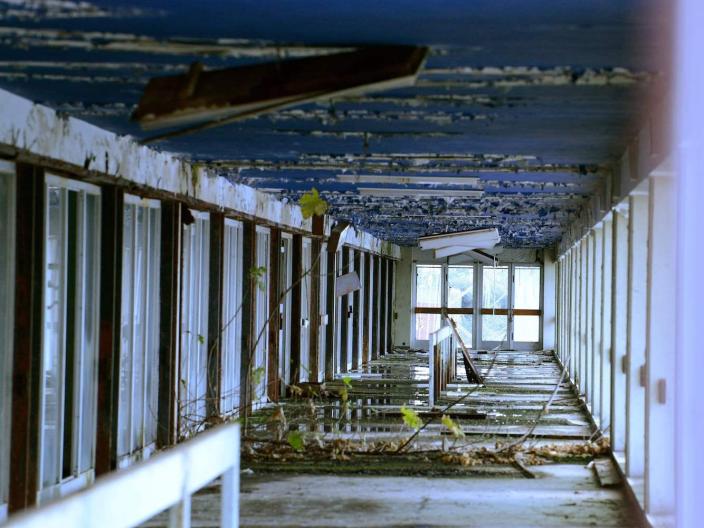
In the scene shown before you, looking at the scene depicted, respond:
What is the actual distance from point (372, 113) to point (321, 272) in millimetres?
7624

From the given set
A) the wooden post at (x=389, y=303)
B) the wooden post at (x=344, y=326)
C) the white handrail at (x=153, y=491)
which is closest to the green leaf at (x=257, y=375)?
the wooden post at (x=344, y=326)

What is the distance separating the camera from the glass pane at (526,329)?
21050 mm

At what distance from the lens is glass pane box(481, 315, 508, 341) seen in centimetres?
2105

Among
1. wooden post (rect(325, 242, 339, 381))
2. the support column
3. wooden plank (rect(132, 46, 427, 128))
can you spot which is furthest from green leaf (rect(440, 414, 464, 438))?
wooden post (rect(325, 242, 339, 381))

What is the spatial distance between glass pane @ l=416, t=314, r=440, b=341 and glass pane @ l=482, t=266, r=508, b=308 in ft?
3.57

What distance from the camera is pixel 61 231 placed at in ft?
18.4

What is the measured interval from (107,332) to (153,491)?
4095mm

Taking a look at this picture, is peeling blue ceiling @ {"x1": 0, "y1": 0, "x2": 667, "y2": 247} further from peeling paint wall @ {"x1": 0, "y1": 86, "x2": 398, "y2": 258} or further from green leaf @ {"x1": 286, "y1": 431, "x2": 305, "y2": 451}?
green leaf @ {"x1": 286, "y1": 431, "x2": 305, "y2": 451}

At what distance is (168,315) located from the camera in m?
7.23

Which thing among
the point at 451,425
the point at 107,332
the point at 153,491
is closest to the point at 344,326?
the point at 451,425

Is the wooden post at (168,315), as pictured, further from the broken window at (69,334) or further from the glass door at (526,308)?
the glass door at (526,308)

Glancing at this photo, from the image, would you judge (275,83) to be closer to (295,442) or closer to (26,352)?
(26,352)

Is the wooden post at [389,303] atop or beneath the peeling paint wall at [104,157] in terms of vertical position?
beneath

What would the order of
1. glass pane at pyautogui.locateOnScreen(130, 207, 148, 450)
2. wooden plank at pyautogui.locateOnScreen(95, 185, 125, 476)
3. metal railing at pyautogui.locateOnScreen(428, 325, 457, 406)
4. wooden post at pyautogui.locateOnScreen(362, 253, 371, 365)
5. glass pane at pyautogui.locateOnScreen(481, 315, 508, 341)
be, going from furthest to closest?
glass pane at pyautogui.locateOnScreen(481, 315, 508, 341)
wooden post at pyautogui.locateOnScreen(362, 253, 371, 365)
metal railing at pyautogui.locateOnScreen(428, 325, 457, 406)
glass pane at pyautogui.locateOnScreen(130, 207, 148, 450)
wooden plank at pyautogui.locateOnScreen(95, 185, 125, 476)
